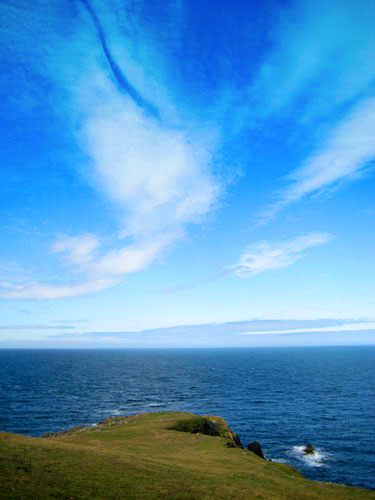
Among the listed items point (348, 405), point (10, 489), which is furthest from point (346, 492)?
point (348, 405)

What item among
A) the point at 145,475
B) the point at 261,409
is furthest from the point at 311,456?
the point at 145,475

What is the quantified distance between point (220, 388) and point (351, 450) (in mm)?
68564

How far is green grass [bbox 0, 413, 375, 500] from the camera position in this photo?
20891 mm

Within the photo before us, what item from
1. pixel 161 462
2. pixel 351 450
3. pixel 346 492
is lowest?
pixel 351 450

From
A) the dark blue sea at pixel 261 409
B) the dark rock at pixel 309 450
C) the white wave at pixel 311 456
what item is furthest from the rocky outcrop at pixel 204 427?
the dark rock at pixel 309 450

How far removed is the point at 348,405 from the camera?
9431 centimetres

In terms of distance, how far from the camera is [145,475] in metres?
25.1

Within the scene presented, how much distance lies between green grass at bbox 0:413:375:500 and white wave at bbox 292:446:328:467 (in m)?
22.1

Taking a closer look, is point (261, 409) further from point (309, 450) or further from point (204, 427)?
point (204, 427)

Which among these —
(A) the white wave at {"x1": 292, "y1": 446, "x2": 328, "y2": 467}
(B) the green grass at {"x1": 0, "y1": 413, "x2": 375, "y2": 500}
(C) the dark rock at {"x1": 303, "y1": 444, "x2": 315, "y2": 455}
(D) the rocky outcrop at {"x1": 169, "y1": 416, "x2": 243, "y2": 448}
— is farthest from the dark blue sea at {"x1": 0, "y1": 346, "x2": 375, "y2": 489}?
(B) the green grass at {"x1": 0, "y1": 413, "x2": 375, "y2": 500}

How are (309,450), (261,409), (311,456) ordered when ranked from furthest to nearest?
(261,409) → (309,450) → (311,456)

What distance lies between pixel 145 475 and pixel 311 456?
4438cm

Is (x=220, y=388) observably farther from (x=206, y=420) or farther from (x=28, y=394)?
(x=206, y=420)

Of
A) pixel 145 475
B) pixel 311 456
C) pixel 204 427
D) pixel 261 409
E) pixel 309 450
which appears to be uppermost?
pixel 145 475
